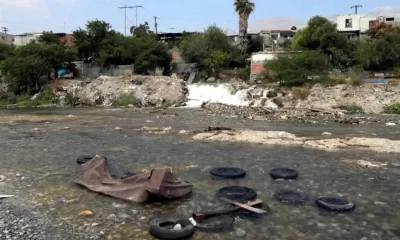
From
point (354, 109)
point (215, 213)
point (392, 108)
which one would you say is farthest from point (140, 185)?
point (392, 108)

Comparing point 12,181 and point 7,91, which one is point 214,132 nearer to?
point 12,181

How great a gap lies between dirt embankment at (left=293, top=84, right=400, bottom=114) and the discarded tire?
21.4m

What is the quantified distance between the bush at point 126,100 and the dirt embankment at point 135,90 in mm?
185

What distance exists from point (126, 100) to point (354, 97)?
64.0 ft

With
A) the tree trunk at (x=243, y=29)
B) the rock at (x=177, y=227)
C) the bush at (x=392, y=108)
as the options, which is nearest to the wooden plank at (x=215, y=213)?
the rock at (x=177, y=227)

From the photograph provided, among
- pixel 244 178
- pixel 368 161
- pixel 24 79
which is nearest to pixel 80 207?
pixel 244 178

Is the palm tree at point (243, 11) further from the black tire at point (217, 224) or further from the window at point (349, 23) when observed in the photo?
the black tire at point (217, 224)

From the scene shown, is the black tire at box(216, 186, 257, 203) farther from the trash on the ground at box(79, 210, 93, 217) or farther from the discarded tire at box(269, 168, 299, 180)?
the trash on the ground at box(79, 210, 93, 217)

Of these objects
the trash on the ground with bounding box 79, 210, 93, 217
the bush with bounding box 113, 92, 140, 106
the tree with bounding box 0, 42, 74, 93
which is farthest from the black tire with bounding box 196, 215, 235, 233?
the tree with bounding box 0, 42, 74, 93

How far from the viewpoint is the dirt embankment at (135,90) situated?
35.5 metres

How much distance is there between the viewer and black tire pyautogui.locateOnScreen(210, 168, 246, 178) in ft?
30.8

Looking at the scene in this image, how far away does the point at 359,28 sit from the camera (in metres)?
60.8

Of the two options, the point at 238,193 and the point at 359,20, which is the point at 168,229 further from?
the point at 359,20

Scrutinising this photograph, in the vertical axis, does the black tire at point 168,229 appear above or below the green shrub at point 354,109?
below
